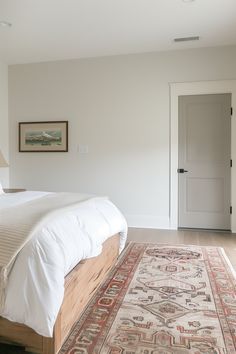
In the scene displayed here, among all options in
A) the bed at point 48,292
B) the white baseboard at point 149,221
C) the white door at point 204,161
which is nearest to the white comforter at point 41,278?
the bed at point 48,292

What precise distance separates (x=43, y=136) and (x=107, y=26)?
7.03 feet

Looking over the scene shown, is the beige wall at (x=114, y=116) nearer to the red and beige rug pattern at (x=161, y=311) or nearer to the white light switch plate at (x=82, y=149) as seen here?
the white light switch plate at (x=82, y=149)

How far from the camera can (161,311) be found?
203cm

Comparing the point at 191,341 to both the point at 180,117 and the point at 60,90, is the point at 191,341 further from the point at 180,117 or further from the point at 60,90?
the point at 60,90

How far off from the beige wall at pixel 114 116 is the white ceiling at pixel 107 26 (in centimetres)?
23

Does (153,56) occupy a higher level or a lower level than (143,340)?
higher

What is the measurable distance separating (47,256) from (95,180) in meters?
3.40

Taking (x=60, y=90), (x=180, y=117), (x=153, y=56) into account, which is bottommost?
(x=180, y=117)

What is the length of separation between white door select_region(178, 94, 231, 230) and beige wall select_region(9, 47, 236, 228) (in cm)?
28

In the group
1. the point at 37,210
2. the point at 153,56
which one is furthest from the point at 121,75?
the point at 37,210

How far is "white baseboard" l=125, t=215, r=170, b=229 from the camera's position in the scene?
15.2ft

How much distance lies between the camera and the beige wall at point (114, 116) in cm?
459

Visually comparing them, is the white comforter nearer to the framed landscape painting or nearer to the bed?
the bed

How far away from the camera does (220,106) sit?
14.6ft
